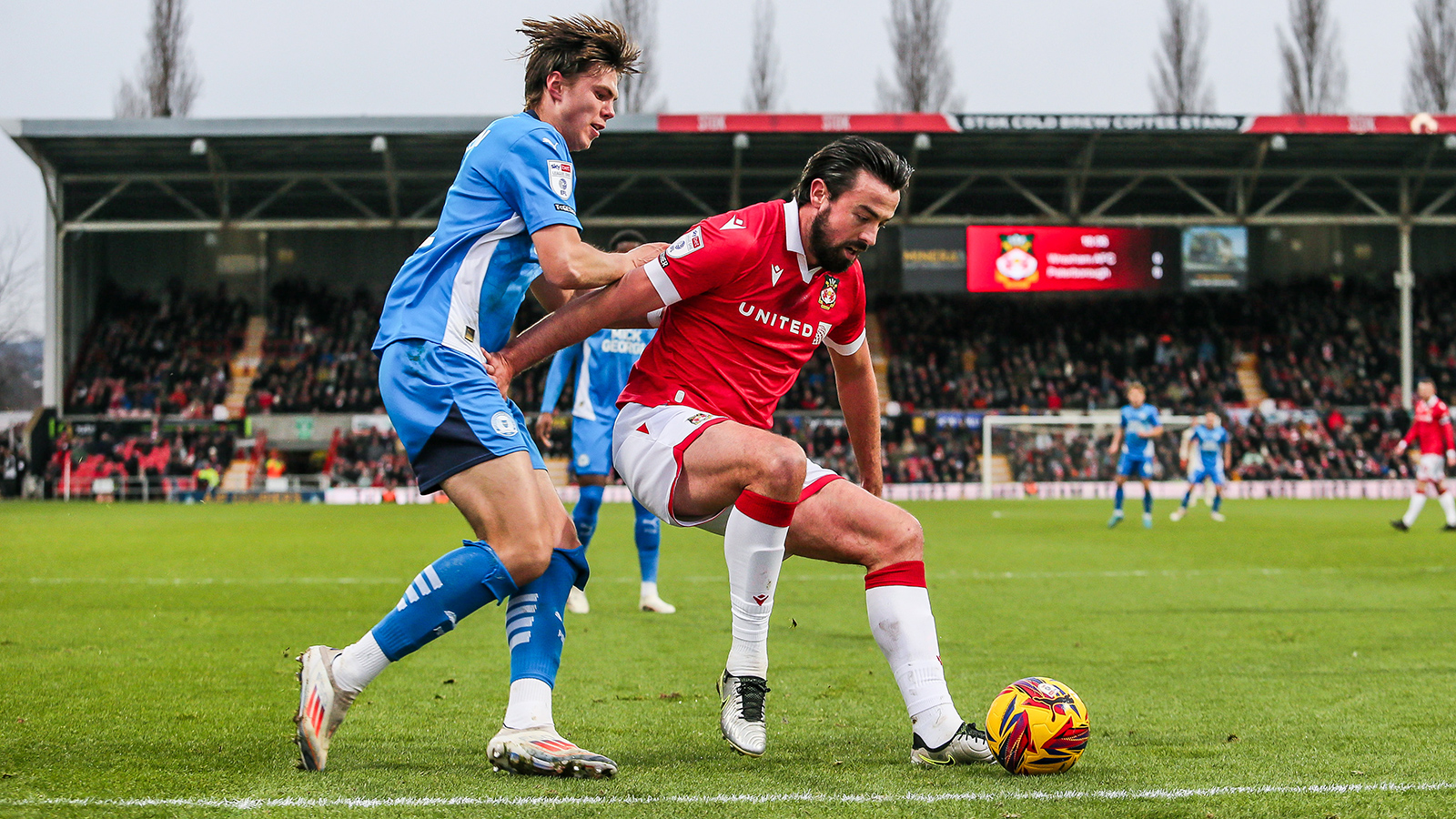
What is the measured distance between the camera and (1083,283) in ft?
94.9

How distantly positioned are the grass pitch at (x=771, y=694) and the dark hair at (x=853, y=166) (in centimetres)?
180

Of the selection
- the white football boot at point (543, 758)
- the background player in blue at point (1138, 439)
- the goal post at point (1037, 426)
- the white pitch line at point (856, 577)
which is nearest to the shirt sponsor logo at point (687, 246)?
the white football boot at point (543, 758)

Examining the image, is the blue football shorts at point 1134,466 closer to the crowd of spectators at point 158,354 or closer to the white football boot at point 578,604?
the white football boot at point 578,604

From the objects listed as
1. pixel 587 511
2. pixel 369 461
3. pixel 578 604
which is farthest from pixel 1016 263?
pixel 578 604

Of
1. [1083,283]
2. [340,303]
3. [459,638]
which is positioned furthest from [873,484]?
[340,303]

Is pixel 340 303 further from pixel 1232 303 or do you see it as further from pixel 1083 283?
pixel 1232 303

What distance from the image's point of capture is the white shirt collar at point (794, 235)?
3.83 meters

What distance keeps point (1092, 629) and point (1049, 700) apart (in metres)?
3.69

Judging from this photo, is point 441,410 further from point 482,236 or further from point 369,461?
point 369,461

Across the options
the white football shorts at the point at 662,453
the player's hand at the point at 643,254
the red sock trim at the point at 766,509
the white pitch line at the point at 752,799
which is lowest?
the white pitch line at the point at 752,799

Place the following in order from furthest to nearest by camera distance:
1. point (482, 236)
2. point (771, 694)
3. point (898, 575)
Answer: point (771, 694), point (898, 575), point (482, 236)

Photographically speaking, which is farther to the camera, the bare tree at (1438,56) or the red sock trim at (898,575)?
the bare tree at (1438,56)

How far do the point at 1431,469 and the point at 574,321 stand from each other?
55.7 ft

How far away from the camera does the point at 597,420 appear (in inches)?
333
